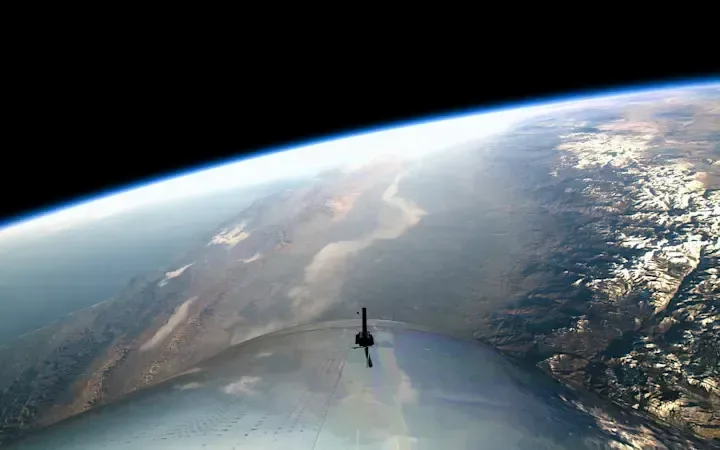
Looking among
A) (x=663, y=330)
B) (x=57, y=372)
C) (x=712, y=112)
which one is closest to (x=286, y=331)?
(x=663, y=330)

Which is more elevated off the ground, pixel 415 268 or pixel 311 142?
pixel 311 142

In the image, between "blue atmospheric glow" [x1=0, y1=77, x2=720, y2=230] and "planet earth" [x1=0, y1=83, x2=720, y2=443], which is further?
"planet earth" [x1=0, y1=83, x2=720, y2=443]

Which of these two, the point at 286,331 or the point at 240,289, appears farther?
the point at 240,289

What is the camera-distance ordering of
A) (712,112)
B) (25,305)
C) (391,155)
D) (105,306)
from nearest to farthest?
(25,305), (105,306), (712,112), (391,155)

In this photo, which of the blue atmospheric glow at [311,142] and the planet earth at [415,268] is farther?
the planet earth at [415,268]

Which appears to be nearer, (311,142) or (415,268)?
(311,142)

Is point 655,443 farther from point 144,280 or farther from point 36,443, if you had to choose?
point 144,280

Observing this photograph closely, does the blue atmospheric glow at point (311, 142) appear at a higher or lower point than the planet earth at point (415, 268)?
higher

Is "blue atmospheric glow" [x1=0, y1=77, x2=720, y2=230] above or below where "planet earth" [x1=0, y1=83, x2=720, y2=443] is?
above
